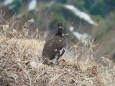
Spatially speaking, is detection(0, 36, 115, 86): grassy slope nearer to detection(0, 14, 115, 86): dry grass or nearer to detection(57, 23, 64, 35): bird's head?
detection(0, 14, 115, 86): dry grass

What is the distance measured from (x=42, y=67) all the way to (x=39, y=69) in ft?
0.35

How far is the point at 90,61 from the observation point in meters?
8.02

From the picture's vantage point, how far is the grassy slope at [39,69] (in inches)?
257

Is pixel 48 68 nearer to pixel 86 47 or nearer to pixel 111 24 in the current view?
pixel 86 47

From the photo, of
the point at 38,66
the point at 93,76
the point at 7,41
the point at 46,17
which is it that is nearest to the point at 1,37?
the point at 7,41

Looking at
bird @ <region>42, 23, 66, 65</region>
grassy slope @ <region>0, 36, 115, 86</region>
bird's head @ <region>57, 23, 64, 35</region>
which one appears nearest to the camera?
grassy slope @ <region>0, 36, 115, 86</region>

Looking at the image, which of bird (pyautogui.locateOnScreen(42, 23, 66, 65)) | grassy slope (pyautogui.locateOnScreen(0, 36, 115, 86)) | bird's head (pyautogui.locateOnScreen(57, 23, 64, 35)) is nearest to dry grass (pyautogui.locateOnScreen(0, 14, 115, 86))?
grassy slope (pyautogui.locateOnScreen(0, 36, 115, 86))

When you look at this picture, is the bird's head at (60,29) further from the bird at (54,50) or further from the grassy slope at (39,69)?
the grassy slope at (39,69)

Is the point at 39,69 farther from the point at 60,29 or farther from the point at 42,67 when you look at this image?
the point at 60,29

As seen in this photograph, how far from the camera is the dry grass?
6.55 meters

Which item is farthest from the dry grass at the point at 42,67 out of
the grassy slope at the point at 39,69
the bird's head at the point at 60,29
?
the bird's head at the point at 60,29

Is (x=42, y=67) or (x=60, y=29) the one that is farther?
(x=60, y=29)

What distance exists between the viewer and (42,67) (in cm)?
699

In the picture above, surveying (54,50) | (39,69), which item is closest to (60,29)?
(54,50)
